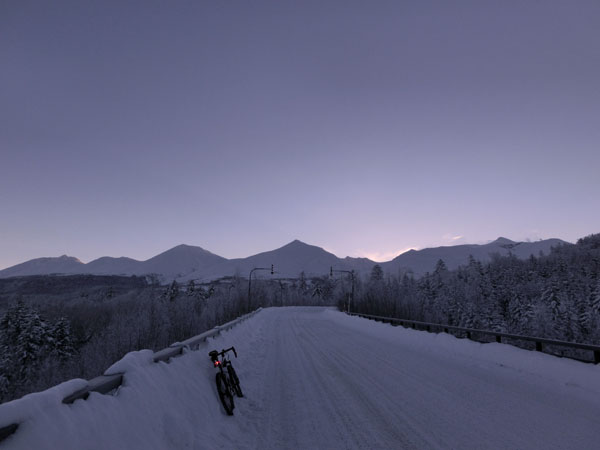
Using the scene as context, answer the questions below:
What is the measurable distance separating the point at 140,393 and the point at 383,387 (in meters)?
5.58

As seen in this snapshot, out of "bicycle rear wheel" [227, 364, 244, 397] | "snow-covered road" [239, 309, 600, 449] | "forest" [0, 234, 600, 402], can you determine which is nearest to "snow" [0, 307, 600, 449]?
"snow-covered road" [239, 309, 600, 449]

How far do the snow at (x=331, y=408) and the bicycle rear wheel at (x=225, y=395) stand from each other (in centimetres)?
12

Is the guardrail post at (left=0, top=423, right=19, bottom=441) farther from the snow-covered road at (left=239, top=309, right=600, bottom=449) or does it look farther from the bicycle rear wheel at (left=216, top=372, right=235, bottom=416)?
the bicycle rear wheel at (left=216, top=372, right=235, bottom=416)

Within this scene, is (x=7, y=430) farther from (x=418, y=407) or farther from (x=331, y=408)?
(x=418, y=407)

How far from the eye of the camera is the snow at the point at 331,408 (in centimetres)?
313

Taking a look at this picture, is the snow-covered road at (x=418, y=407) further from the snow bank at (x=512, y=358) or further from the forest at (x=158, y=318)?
the forest at (x=158, y=318)

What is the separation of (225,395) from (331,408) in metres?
1.99

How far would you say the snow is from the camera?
10.3ft

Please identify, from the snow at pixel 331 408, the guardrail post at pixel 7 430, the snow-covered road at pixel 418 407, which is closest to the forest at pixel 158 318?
the snow at pixel 331 408

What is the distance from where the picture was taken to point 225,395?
6145mm

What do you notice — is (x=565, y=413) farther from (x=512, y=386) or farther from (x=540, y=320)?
(x=540, y=320)

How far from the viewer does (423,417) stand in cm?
573

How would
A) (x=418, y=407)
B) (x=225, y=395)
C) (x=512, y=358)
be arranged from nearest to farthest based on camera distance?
1. (x=225, y=395)
2. (x=418, y=407)
3. (x=512, y=358)

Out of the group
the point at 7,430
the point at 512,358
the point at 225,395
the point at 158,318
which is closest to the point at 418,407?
the point at 225,395
